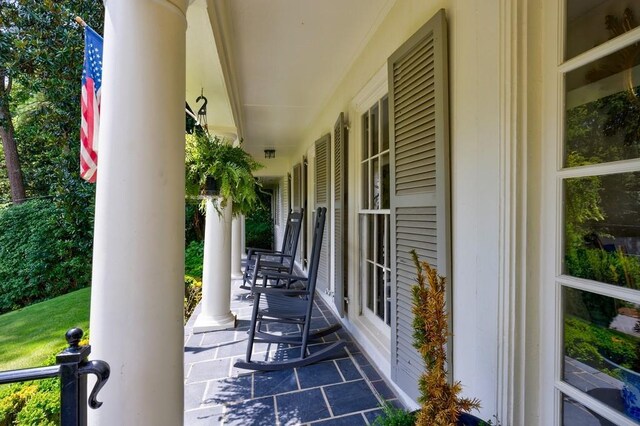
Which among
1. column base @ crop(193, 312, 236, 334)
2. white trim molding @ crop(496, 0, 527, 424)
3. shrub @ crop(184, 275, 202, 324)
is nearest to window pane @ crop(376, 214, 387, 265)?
white trim molding @ crop(496, 0, 527, 424)

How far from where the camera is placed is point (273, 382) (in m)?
2.29

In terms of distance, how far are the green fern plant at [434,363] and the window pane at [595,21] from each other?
0.90 m

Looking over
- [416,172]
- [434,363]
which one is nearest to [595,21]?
[416,172]

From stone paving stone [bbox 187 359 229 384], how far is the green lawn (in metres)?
1.76

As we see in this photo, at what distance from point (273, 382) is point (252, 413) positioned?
1.16ft

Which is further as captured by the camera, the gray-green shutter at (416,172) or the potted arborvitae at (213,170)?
the potted arborvitae at (213,170)

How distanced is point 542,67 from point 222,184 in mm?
2113

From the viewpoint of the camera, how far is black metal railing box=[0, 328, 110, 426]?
64 centimetres

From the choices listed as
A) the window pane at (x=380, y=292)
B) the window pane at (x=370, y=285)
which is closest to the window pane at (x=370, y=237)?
the window pane at (x=370, y=285)

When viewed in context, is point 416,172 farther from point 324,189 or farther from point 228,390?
point 324,189

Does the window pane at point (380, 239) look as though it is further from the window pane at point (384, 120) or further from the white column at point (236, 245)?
the white column at point (236, 245)

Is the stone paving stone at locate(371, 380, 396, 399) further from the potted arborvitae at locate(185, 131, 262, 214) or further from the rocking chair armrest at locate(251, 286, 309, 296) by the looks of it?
the potted arborvitae at locate(185, 131, 262, 214)

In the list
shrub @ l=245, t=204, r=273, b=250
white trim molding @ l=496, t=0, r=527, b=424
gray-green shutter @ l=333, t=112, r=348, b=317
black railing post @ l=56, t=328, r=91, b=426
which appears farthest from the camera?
shrub @ l=245, t=204, r=273, b=250

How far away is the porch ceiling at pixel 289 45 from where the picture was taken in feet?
6.90
